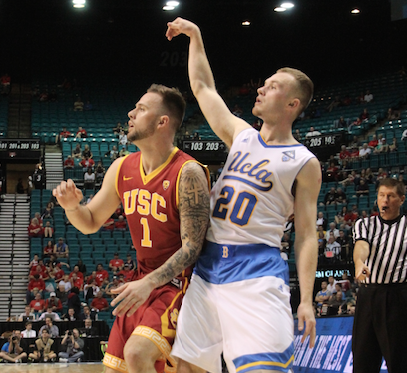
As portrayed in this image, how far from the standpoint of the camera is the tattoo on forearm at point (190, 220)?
3.48 meters

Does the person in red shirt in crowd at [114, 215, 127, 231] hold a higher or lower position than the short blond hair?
lower

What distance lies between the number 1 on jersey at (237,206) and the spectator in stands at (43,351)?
10.3m

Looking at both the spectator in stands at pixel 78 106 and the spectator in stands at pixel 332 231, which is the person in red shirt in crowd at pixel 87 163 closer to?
the spectator in stands at pixel 78 106

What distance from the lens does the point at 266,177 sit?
11.7ft

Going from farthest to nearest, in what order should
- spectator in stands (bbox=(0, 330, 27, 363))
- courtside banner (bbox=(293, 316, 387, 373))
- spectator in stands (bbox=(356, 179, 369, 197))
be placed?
spectator in stands (bbox=(356, 179, 369, 197)) < spectator in stands (bbox=(0, 330, 27, 363)) < courtside banner (bbox=(293, 316, 387, 373))

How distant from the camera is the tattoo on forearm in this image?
11.4 feet

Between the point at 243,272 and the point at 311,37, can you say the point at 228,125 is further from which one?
the point at 311,37

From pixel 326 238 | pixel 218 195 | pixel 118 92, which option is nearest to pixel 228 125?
pixel 218 195

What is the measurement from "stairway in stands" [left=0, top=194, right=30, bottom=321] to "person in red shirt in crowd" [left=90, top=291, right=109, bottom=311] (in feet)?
9.07

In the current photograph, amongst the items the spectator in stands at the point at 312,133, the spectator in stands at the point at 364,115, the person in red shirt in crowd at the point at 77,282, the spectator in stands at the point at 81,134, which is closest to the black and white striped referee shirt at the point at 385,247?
the person in red shirt in crowd at the point at 77,282

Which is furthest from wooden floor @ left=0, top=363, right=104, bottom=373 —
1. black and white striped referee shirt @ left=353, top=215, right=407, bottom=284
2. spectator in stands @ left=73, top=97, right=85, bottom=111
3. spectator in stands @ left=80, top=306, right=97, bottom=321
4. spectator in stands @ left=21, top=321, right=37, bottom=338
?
spectator in stands @ left=73, top=97, right=85, bottom=111

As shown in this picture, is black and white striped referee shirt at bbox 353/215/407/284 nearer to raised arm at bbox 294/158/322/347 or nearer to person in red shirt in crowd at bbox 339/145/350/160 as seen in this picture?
raised arm at bbox 294/158/322/347

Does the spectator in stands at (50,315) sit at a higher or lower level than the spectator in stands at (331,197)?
lower

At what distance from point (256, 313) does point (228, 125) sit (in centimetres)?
136
